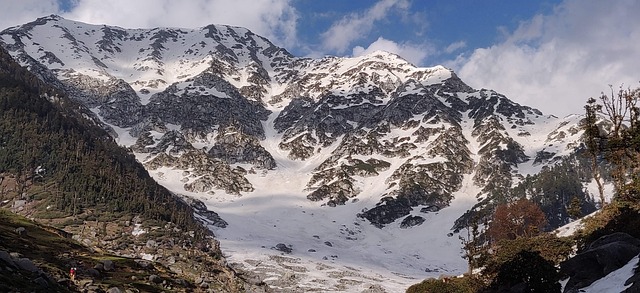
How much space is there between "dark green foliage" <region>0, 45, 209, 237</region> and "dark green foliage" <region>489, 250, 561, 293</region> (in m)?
111

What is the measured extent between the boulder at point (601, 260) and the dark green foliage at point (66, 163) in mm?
114152

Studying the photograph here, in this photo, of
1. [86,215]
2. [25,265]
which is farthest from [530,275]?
[86,215]

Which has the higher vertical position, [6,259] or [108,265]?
[108,265]

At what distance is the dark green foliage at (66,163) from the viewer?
134m

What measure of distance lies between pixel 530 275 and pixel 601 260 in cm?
507

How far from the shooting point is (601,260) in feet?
117

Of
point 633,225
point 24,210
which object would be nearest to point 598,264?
point 633,225

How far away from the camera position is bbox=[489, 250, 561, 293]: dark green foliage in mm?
35781

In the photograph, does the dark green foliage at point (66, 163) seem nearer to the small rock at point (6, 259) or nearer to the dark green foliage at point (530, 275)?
the small rock at point (6, 259)

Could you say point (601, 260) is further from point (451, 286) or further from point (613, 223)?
point (451, 286)

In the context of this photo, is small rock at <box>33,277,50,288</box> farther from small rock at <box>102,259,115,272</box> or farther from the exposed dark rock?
the exposed dark rock

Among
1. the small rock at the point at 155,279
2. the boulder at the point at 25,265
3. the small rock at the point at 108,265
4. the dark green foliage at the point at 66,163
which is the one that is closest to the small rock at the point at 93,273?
the small rock at the point at 108,265

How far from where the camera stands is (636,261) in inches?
1280

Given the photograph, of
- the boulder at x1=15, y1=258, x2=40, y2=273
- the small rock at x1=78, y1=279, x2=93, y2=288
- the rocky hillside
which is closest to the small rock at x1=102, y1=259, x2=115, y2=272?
the rocky hillside
